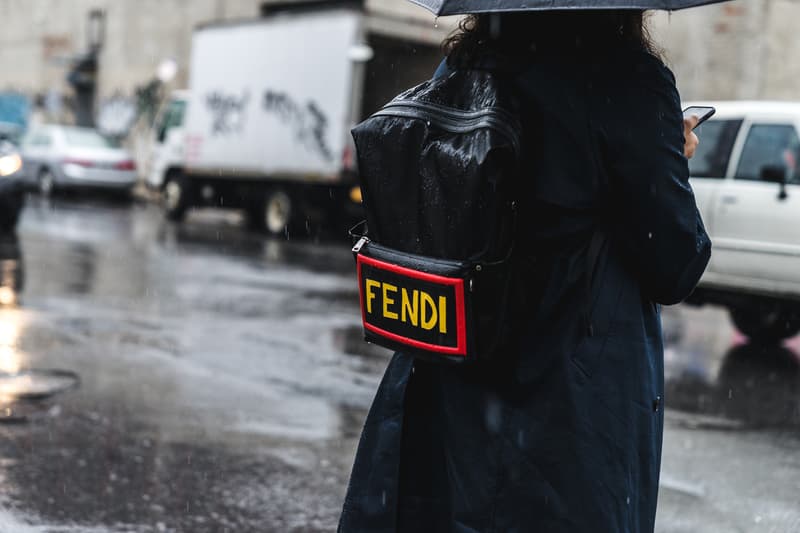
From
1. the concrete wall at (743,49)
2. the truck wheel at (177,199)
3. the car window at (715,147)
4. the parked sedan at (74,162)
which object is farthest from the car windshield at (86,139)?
the car window at (715,147)

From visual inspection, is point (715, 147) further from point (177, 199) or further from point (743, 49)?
point (177, 199)

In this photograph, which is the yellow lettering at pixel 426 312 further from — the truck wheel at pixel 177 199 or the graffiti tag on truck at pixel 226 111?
the truck wheel at pixel 177 199

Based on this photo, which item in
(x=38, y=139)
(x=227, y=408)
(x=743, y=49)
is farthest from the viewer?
(x=38, y=139)

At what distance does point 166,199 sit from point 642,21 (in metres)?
21.1

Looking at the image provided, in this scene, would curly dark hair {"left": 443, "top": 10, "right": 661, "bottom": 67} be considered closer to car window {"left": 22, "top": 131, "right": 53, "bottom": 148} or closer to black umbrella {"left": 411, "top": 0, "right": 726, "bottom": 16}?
black umbrella {"left": 411, "top": 0, "right": 726, "bottom": 16}

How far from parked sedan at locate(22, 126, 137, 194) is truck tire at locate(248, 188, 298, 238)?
6742 millimetres

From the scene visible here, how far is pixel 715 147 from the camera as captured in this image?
9.89 meters

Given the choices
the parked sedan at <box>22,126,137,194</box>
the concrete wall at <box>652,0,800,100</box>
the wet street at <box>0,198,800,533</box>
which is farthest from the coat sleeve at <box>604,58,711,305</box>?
the parked sedan at <box>22,126,137,194</box>

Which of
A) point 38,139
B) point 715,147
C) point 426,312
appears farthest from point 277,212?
point 426,312

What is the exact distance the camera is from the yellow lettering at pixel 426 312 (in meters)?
2.35

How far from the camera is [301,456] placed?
5.18 m

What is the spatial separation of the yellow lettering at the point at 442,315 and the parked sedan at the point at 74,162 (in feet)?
77.8

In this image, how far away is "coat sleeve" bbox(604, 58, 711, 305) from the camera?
228 centimetres

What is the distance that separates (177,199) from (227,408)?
1661 cm
